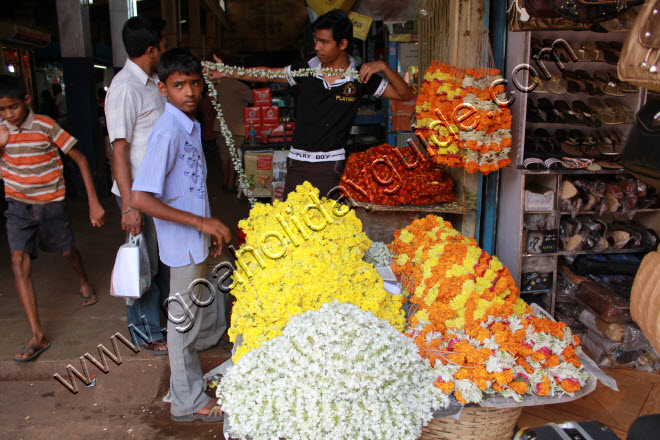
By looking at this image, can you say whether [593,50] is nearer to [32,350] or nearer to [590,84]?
[590,84]

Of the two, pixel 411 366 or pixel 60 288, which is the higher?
pixel 411 366

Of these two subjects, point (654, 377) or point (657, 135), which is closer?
point (657, 135)

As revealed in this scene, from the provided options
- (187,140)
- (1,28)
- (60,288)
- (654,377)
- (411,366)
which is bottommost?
(654,377)

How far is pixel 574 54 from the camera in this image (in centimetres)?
372

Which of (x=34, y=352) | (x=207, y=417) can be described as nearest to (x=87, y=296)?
(x=34, y=352)

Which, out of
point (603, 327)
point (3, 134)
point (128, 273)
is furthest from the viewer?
point (603, 327)

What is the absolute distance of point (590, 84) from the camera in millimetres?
3779

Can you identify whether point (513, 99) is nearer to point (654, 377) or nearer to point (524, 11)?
point (524, 11)

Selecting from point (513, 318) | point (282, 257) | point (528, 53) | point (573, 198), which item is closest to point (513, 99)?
point (528, 53)

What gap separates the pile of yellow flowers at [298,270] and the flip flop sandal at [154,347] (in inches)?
A: 39.3

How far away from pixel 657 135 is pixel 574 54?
2464mm

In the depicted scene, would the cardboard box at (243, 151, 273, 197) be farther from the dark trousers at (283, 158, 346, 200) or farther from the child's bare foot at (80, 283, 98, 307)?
the child's bare foot at (80, 283, 98, 307)

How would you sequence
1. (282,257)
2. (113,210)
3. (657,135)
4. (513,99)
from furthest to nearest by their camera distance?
(113,210) → (513,99) → (282,257) → (657,135)

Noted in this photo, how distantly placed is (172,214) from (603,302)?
3.03 m
